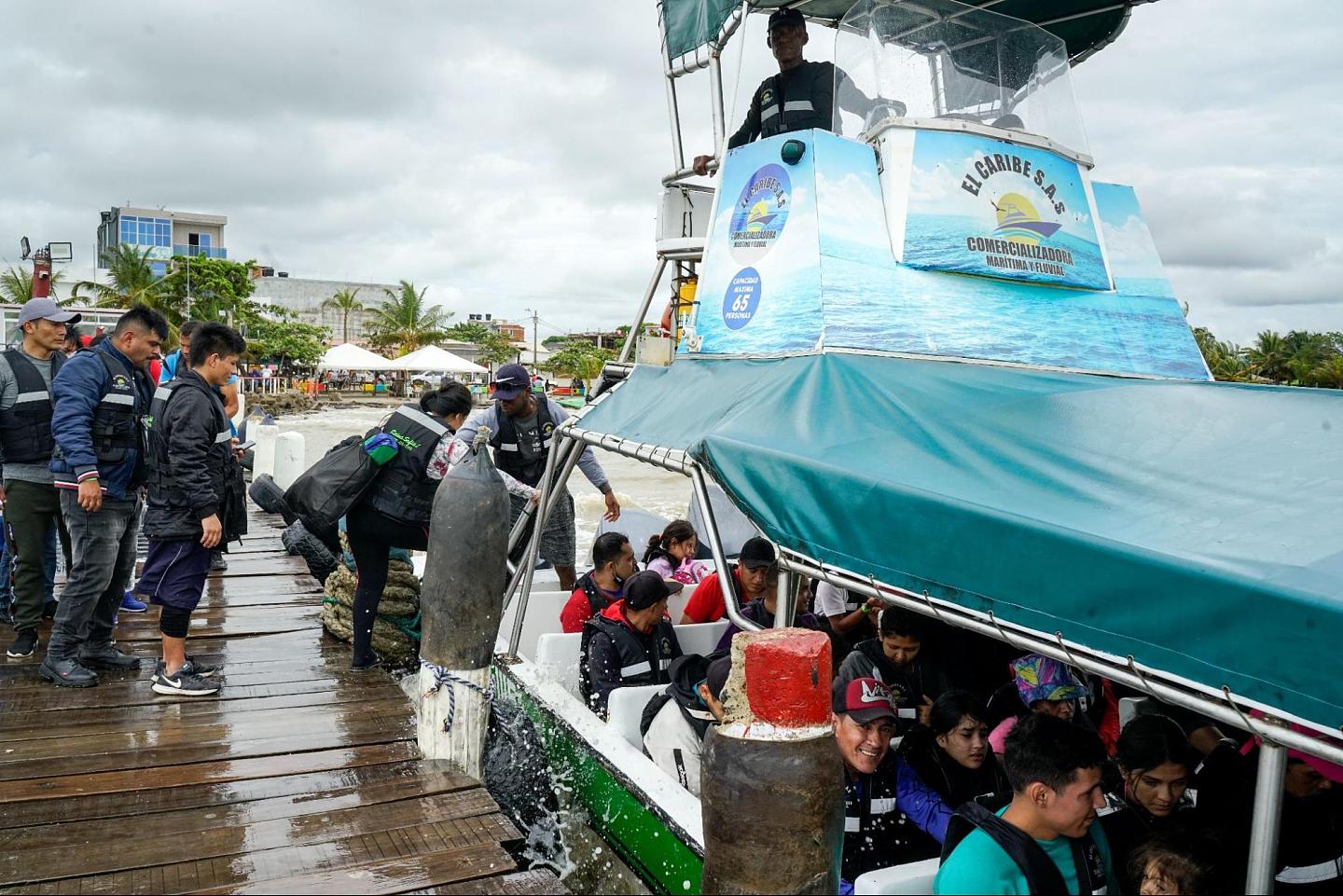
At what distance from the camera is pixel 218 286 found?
4097 centimetres

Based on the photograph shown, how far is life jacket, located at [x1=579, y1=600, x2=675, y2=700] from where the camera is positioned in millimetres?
4242

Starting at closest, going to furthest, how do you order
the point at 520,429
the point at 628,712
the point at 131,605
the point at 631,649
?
the point at 628,712, the point at 631,649, the point at 520,429, the point at 131,605

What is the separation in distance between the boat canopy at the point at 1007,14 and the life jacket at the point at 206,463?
339cm

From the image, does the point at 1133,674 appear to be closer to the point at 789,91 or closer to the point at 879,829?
the point at 879,829

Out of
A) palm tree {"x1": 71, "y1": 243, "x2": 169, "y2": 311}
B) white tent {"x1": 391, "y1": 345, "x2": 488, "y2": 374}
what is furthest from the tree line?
palm tree {"x1": 71, "y1": 243, "x2": 169, "y2": 311}

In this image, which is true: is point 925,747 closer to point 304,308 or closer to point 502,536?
point 502,536

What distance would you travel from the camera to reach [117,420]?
4648 millimetres

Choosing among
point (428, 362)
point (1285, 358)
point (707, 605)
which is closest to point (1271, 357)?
point (1285, 358)

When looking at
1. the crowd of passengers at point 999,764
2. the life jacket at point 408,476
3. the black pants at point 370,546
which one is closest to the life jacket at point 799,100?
the crowd of passengers at point 999,764

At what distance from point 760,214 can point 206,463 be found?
2963 mm

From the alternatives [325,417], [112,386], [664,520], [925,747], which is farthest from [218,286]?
[925,747]

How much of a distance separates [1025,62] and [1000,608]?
12.9 feet

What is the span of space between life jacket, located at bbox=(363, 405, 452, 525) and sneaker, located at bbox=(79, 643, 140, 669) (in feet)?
5.17

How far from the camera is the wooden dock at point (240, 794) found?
304cm
